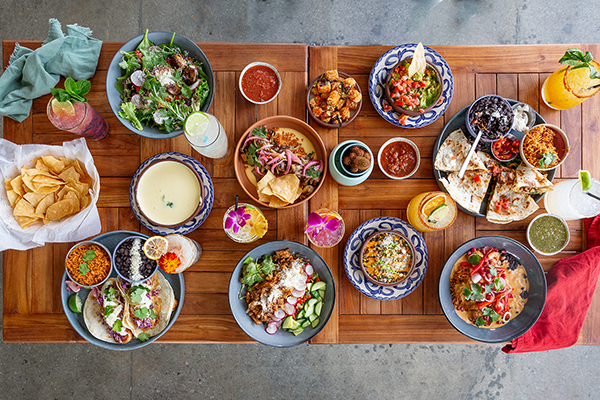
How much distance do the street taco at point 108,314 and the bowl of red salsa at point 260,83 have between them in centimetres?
127

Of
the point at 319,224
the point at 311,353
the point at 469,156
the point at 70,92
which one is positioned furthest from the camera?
the point at 311,353

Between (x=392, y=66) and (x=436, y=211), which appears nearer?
(x=436, y=211)

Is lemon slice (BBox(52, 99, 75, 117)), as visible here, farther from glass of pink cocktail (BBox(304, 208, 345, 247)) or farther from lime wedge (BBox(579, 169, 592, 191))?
lime wedge (BBox(579, 169, 592, 191))

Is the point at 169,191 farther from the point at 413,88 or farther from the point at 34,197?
the point at 413,88

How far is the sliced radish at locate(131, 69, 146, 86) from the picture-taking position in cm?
171

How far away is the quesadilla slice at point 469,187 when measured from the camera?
5.83 ft

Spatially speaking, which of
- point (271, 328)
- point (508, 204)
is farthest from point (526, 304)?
point (271, 328)

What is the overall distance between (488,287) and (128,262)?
184cm

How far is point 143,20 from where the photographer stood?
3090mm

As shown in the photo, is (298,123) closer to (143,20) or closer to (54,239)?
(54,239)

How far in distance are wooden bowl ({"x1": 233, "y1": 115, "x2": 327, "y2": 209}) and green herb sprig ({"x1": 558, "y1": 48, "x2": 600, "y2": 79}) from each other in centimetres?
133

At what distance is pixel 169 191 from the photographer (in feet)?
5.76

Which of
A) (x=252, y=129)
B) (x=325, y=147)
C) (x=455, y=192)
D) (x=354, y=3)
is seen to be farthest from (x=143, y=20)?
(x=455, y=192)

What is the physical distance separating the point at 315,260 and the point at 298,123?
2.46ft
